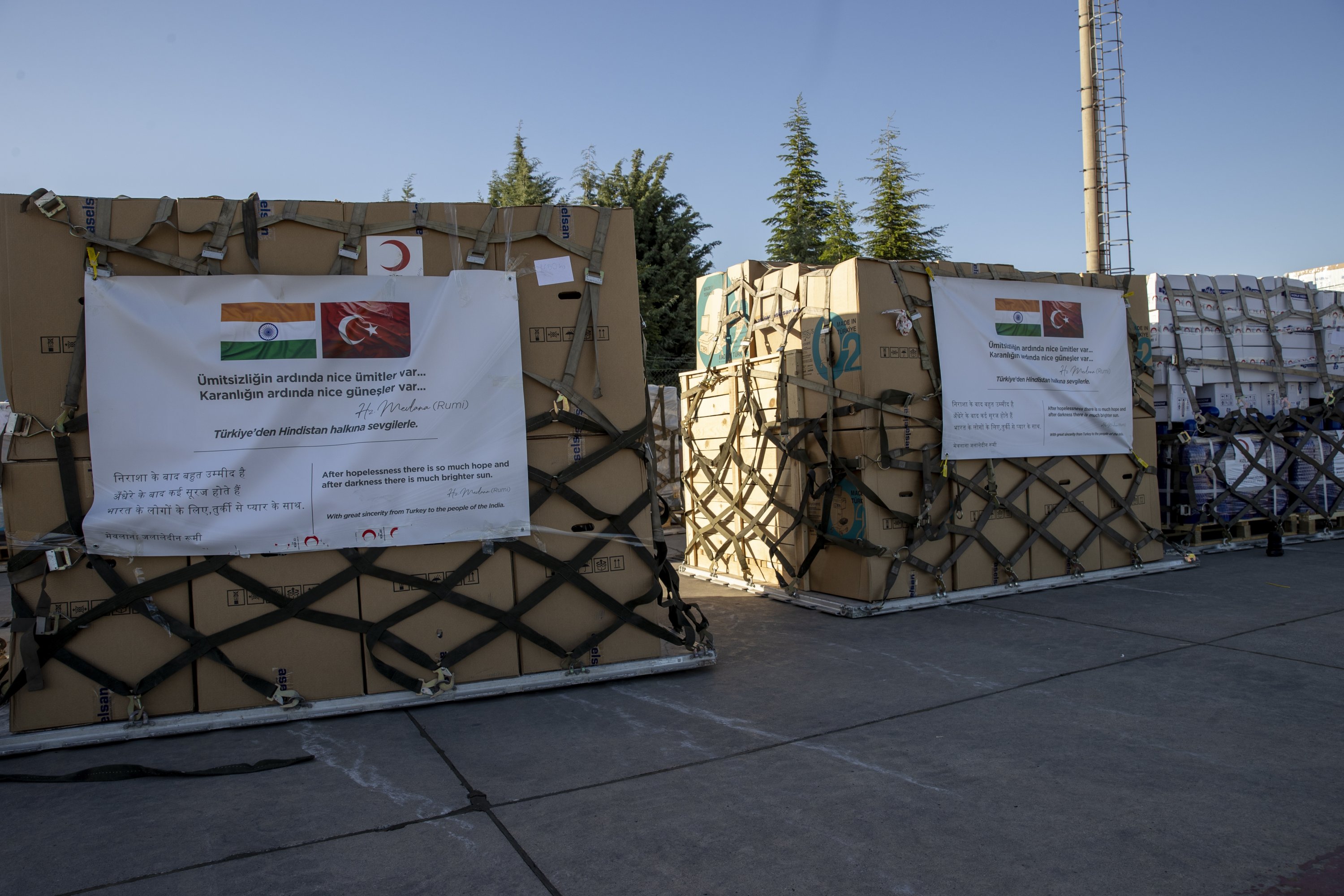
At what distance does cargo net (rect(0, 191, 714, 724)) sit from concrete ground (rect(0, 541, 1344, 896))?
1.02 ft

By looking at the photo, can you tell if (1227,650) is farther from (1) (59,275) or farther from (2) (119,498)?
(1) (59,275)

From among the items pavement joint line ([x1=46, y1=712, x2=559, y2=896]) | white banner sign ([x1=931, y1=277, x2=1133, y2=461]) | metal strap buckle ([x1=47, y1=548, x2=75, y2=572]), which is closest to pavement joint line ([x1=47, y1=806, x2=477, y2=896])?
pavement joint line ([x1=46, y1=712, x2=559, y2=896])

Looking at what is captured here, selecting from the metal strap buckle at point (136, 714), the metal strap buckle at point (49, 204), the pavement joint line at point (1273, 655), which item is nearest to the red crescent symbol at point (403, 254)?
the metal strap buckle at point (49, 204)

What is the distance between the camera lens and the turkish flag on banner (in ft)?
15.2

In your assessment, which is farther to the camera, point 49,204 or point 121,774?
point 49,204

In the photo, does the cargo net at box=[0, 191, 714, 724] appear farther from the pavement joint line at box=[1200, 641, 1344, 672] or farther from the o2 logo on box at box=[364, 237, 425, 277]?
the pavement joint line at box=[1200, 641, 1344, 672]

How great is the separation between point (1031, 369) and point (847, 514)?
2173 mm

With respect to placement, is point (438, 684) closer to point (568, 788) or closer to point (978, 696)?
point (568, 788)

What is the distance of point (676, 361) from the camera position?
23.1 metres

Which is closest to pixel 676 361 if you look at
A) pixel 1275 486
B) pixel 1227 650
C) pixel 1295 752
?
pixel 1275 486

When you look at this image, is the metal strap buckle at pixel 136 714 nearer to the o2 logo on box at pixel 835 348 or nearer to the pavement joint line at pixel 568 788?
the pavement joint line at pixel 568 788

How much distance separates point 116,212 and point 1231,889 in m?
5.65

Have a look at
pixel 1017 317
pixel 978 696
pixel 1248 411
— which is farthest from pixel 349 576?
pixel 1248 411

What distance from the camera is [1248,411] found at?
9516 millimetres
